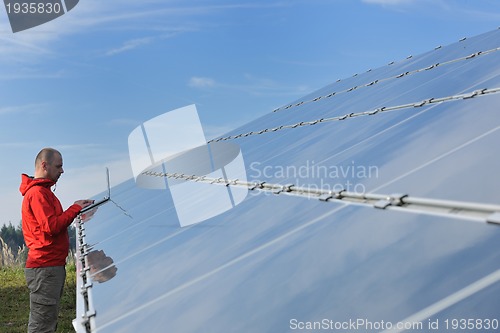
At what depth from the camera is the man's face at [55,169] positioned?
5617 millimetres

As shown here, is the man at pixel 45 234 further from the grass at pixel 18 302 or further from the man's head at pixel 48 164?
the grass at pixel 18 302

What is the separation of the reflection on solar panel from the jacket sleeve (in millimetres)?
519

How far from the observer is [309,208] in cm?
366

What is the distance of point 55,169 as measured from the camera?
5.66 m

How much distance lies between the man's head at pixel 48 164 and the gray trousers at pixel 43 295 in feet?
3.20

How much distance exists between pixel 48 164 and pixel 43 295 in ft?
4.60

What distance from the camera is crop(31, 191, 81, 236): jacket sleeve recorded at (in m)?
5.41

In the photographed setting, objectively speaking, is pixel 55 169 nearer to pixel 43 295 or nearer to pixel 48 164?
pixel 48 164

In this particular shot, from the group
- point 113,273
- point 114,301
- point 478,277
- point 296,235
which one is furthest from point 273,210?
point 478,277

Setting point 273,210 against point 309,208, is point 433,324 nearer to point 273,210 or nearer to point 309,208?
point 309,208

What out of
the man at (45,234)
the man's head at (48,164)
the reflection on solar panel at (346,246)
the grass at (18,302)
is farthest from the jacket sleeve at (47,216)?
the grass at (18,302)

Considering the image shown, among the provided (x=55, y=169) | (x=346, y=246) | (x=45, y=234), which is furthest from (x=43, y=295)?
(x=346, y=246)

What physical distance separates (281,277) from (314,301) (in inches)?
16.9

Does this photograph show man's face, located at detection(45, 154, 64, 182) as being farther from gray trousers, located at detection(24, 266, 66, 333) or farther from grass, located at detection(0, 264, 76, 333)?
grass, located at detection(0, 264, 76, 333)
